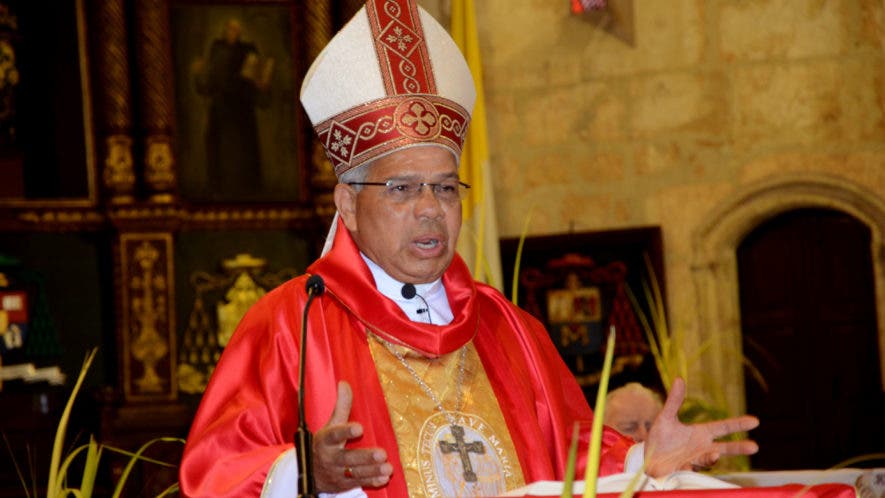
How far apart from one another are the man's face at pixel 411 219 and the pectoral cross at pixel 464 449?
35 centimetres

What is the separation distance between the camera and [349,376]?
2.84m

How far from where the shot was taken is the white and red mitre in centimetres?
299

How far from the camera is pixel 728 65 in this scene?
27.2 ft

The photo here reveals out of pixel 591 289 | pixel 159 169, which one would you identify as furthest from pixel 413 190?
pixel 591 289

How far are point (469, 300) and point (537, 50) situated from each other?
5.70 m

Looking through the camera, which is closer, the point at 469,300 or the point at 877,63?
the point at 469,300

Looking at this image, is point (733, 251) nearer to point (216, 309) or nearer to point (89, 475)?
point (216, 309)

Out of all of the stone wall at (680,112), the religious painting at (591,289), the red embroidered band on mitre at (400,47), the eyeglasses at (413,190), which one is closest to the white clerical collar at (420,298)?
the eyeglasses at (413,190)

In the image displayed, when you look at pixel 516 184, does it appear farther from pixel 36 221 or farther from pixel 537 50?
pixel 36 221

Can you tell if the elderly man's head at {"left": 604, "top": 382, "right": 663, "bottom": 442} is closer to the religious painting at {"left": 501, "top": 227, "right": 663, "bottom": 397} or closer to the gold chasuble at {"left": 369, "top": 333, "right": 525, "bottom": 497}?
the gold chasuble at {"left": 369, "top": 333, "right": 525, "bottom": 497}

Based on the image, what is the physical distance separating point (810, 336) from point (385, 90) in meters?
6.02

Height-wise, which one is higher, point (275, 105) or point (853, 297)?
point (275, 105)

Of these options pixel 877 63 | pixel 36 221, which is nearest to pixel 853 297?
pixel 877 63

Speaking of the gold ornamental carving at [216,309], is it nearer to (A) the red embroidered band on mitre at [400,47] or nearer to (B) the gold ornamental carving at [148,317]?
(B) the gold ornamental carving at [148,317]
